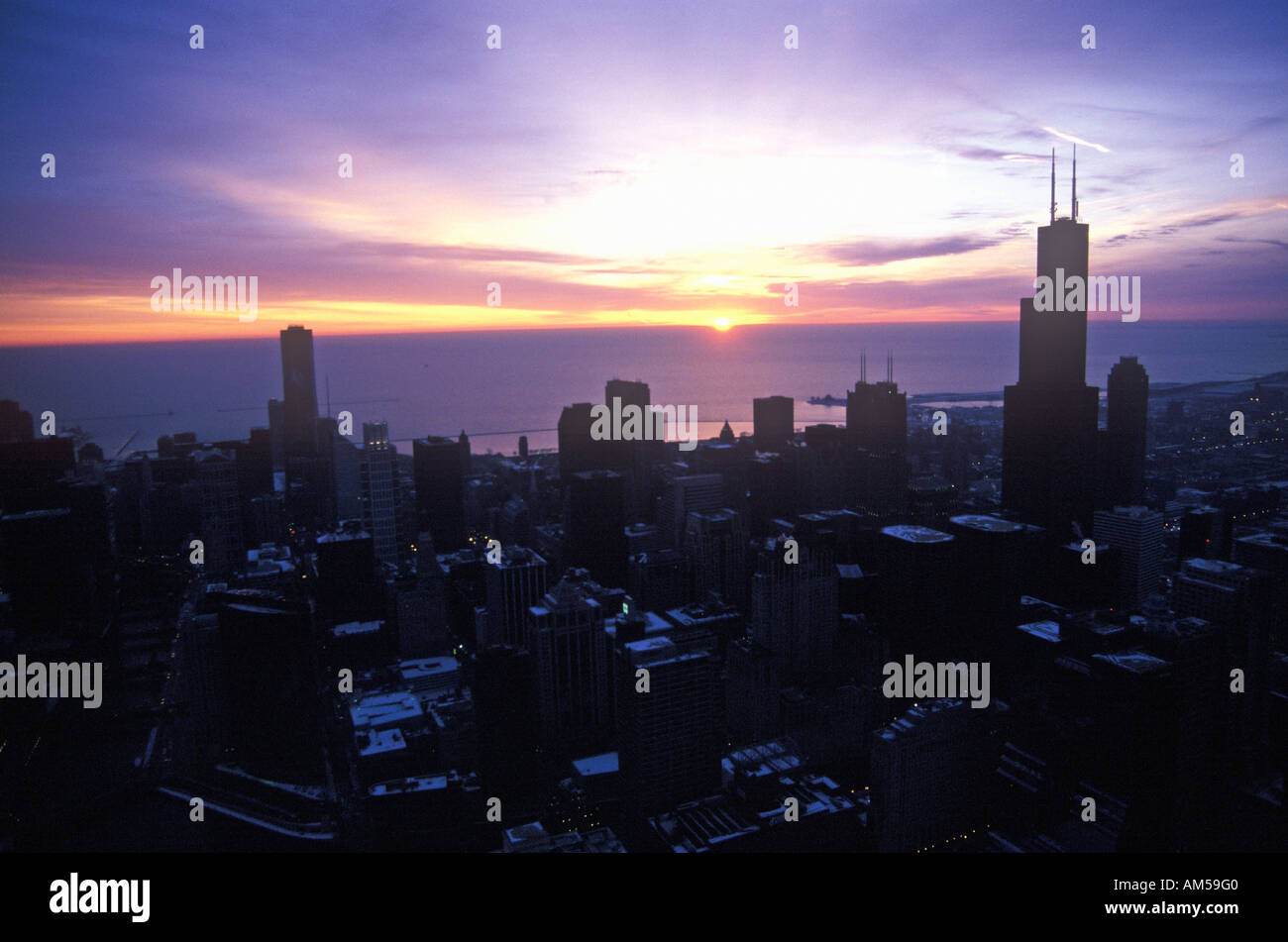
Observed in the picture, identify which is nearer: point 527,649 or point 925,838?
point 925,838

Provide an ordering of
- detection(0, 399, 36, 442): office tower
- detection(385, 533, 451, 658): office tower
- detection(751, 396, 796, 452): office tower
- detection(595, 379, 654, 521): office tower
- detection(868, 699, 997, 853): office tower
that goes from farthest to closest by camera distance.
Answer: detection(751, 396, 796, 452): office tower, detection(595, 379, 654, 521): office tower, detection(385, 533, 451, 658): office tower, detection(0, 399, 36, 442): office tower, detection(868, 699, 997, 853): office tower

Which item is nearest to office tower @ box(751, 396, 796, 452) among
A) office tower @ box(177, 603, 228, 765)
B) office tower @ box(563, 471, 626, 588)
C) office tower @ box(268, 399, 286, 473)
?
office tower @ box(563, 471, 626, 588)

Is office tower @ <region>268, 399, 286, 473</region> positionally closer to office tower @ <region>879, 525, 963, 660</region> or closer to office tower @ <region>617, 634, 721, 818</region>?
office tower @ <region>617, 634, 721, 818</region>

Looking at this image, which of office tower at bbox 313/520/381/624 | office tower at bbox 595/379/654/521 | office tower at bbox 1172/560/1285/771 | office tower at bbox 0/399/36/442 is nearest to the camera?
office tower at bbox 1172/560/1285/771

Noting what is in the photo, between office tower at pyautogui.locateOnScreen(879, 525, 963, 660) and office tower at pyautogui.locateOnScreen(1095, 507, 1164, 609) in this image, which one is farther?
office tower at pyautogui.locateOnScreen(1095, 507, 1164, 609)

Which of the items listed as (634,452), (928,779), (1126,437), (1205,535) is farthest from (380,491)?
(1126,437)

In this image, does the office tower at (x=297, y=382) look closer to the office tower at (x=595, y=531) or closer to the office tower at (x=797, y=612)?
the office tower at (x=595, y=531)
